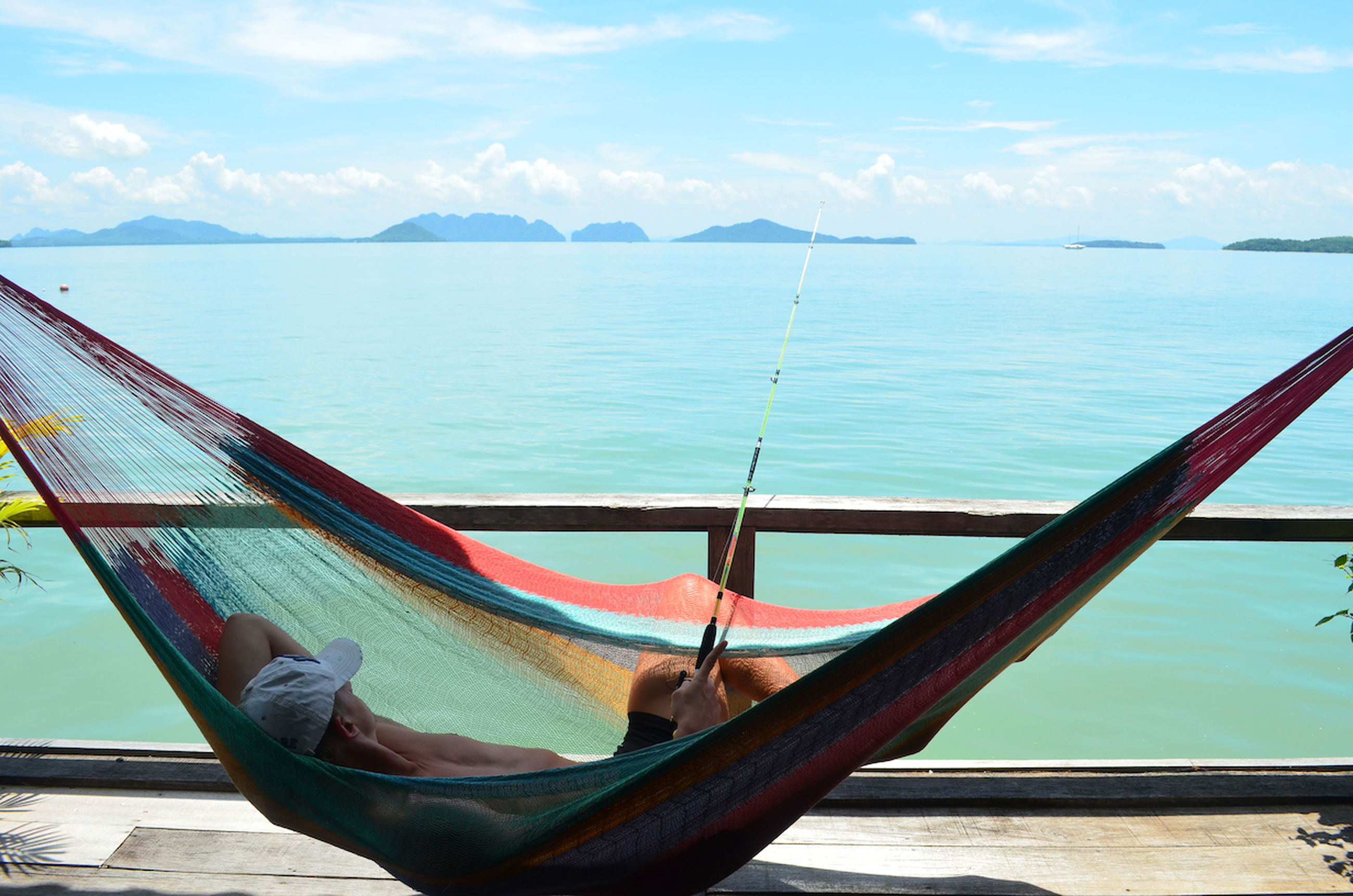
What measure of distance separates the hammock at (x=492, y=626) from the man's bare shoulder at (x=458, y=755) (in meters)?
0.14

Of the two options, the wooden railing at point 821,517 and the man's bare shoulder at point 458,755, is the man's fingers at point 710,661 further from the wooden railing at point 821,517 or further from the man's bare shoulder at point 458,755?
the wooden railing at point 821,517

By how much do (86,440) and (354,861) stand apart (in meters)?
0.82

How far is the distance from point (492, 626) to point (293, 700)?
45 centimetres

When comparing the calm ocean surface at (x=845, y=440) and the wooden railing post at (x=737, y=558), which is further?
the calm ocean surface at (x=845, y=440)

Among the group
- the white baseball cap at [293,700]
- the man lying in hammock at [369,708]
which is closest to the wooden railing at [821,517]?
the man lying in hammock at [369,708]

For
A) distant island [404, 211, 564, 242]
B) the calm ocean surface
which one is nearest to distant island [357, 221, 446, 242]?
distant island [404, 211, 564, 242]

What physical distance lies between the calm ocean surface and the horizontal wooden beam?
204cm

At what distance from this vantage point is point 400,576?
1659 mm

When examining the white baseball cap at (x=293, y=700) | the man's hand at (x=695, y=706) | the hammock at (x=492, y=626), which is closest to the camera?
the hammock at (x=492, y=626)

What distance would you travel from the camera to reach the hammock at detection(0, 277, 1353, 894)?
103 cm

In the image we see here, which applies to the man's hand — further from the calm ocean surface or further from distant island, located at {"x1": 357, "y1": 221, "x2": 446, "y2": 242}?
distant island, located at {"x1": 357, "y1": 221, "x2": 446, "y2": 242}

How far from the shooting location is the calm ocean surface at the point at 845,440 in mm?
4160

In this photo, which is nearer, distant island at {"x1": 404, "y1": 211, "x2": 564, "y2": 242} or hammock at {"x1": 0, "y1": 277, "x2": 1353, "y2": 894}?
hammock at {"x1": 0, "y1": 277, "x2": 1353, "y2": 894}

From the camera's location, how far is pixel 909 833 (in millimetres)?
1532
